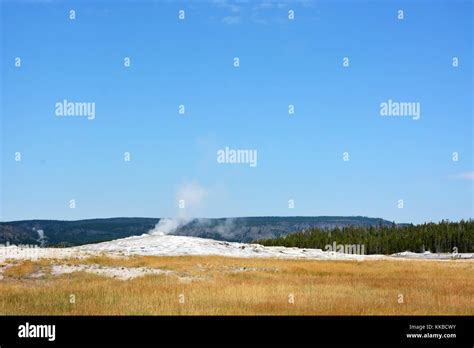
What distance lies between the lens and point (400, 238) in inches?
5463

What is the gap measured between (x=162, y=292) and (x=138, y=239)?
46334 millimetres

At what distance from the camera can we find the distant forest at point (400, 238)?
134 meters

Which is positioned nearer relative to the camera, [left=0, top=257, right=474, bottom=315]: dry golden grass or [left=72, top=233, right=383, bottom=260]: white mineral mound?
[left=0, top=257, right=474, bottom=315]: dry golden grass

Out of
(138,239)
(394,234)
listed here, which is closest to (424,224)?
(394,234)

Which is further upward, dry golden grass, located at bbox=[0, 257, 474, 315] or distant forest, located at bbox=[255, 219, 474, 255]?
dry golden grass, located at bbox=[0, 257, 474, 315]

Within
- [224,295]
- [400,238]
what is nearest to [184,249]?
[224,295]

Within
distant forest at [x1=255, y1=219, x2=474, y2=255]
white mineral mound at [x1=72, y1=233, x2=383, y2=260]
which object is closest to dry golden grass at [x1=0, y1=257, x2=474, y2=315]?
white mineral mound at [x1=72, y1=233, x2=383, y2=260]

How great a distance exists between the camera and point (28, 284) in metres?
28.1

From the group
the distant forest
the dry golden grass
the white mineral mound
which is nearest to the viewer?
the dry golden grass

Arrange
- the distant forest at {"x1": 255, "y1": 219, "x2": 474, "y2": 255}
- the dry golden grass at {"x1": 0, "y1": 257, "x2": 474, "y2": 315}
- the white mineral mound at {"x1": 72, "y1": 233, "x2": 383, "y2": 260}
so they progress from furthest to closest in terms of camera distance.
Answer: the distant forest at {"x1": 255, "y1": 219, "x2": 474, "y2": 255}, the white mineral mound at {"x1": 72, "y1": 233, "x2": 383, "y2": 260}, the dry golden grass at {"x1": 0, "y1": 257, "x2": 474, "y2": 315}

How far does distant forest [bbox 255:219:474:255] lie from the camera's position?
441 feet

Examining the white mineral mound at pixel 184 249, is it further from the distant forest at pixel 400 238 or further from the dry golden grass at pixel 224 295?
the distant forest at pixel 400 238

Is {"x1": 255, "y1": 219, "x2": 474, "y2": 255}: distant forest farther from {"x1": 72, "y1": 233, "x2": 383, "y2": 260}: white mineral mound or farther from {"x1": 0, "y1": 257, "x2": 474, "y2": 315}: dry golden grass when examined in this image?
{"x1": 0, "y1": 257, "x2": 474, "y2": 315}: dry golden grass

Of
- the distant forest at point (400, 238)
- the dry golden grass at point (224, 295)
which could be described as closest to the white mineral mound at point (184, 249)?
the dry golden grass at point (224, 295)
